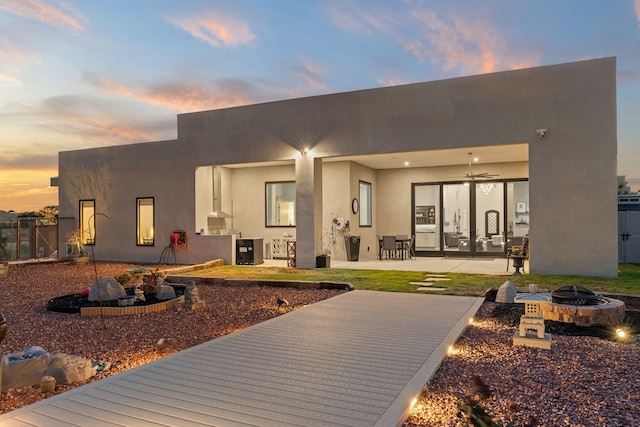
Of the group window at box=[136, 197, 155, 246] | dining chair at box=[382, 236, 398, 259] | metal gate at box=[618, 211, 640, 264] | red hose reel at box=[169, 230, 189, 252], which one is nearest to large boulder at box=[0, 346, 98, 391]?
red hose reel at box=[169, 230, 189, 252]

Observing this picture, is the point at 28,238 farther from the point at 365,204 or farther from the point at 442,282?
the point at 442,282

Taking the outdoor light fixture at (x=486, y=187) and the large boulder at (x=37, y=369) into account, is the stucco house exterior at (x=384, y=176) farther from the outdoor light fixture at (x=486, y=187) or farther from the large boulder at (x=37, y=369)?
the large boulder at (x=37, y=369)

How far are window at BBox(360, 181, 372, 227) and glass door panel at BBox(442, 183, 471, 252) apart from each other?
7.93ft

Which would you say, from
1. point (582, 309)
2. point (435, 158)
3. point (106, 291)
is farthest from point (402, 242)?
point (106, 291)

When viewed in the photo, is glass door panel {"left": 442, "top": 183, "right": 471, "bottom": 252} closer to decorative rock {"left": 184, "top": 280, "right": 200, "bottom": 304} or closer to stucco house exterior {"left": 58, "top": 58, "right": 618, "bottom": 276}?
stucco house exterior {"left": 58, "top": 58, "right": 618, "bottom": 276}

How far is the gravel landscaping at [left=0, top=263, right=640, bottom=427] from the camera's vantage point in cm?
282

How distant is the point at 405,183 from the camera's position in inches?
586

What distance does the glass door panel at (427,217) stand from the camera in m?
14.7

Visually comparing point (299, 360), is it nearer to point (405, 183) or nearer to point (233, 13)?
point (233, 13)

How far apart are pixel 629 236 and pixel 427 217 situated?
5.67 metres

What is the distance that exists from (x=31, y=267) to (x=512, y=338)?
12.9m

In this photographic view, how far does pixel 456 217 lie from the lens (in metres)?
14.5

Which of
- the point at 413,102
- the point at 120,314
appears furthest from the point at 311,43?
the point at 120,314

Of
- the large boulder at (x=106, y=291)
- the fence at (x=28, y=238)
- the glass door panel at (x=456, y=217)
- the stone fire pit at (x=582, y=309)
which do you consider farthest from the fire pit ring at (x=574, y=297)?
the fence at (x=28, y=238)
